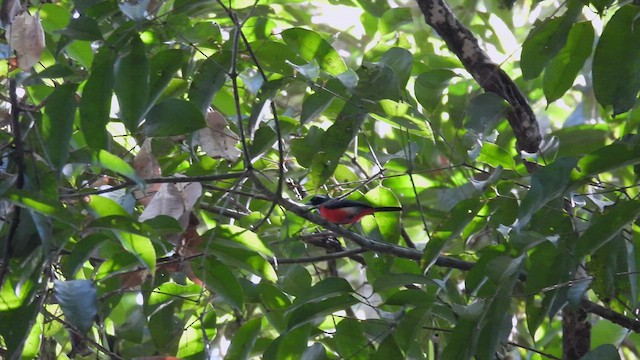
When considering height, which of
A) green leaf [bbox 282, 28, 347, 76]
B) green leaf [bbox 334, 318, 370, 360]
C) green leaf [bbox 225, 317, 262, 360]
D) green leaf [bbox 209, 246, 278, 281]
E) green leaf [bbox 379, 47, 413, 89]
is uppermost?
green leaf [bbox 379, 47, 413, 89]

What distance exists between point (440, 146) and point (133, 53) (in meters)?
1.15

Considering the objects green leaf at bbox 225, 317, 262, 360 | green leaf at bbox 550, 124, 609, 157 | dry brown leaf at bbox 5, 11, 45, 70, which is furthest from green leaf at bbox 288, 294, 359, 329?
green leaf at bbox 550, 124, 609, 157

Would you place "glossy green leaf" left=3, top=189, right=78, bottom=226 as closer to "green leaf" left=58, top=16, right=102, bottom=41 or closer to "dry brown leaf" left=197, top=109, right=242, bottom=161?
"green leaf" left=58, top=16, right=102, bottom=41

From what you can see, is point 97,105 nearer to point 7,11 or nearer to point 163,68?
point 163,68

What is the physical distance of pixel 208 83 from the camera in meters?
2.00

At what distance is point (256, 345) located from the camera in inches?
95.4

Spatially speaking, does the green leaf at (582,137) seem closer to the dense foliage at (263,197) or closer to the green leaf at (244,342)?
the dense foliage at (263,197)

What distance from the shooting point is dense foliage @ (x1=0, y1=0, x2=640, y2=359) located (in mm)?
1696

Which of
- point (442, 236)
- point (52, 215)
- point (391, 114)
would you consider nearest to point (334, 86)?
point (391, 114)

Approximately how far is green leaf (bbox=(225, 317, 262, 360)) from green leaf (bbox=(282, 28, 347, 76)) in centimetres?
62

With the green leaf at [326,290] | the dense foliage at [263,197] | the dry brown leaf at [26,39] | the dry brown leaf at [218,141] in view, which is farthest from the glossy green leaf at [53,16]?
the green leaf at [326,290]

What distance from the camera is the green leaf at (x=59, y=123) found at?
1648 millimetres

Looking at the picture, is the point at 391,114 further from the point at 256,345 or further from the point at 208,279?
the point at 256,345

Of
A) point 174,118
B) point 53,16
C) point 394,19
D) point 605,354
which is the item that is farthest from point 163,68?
point 394,19
